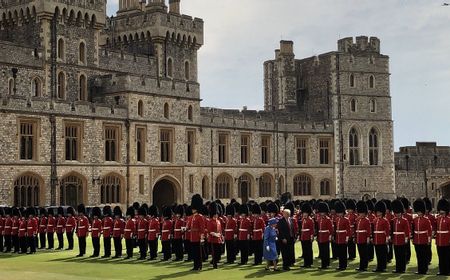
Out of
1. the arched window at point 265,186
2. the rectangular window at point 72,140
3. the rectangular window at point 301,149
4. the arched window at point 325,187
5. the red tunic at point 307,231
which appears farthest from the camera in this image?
the arched window at point 325,187

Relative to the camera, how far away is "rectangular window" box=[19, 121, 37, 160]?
118 ft

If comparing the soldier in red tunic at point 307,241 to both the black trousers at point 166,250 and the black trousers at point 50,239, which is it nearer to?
the black trousers at point 166,250

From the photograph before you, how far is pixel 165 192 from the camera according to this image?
45.0 m

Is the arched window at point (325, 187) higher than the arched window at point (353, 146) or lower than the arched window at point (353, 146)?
lower

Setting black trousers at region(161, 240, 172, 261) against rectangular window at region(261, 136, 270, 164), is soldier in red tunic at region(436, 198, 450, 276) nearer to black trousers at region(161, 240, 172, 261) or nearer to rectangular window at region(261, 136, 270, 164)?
black trousers at region(161, 240, 172, 261)

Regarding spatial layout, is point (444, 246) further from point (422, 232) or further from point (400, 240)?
point (400, 240)

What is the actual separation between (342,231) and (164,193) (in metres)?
26.7

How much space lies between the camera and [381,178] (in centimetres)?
5616

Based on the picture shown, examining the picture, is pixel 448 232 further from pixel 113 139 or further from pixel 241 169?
pixel 241 169

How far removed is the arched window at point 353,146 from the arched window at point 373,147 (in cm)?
124

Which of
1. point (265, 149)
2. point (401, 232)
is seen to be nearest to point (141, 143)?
point (265, 149)

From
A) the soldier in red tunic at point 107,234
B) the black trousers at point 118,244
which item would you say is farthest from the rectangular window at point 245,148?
the black trousers at point 118,244

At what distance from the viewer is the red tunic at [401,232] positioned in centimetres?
1809

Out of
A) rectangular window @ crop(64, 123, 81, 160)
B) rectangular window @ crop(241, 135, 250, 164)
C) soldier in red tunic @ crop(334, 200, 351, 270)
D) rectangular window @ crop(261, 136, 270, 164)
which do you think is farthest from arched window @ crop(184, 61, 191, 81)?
soldier in red tunic @ crop(334, 200, 351, 270)
